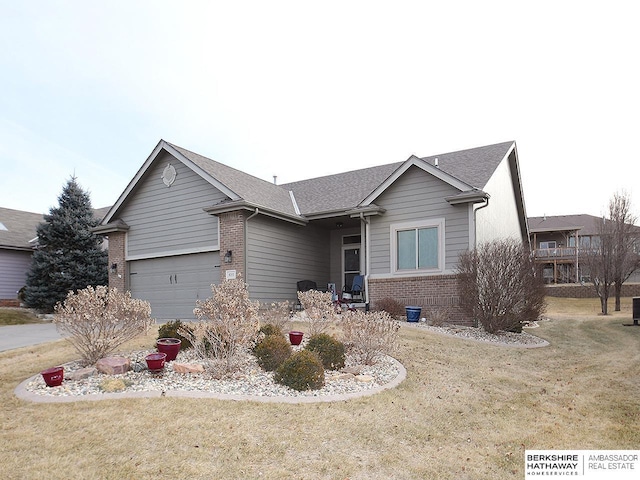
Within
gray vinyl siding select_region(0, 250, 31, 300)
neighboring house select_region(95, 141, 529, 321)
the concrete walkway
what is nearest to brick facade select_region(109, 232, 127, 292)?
neighboring house select_region(95, 141, 529, 321)

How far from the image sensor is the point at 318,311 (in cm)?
846

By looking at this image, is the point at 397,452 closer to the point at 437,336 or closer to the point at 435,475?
the point at 435,475

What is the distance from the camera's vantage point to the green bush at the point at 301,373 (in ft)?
19.1

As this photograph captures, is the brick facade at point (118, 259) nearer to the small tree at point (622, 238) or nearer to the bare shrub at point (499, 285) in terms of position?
the bare shrub at point (499, 285)

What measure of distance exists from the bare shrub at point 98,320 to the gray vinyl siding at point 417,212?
26.8 ft

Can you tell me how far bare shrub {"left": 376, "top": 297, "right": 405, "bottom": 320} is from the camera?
12.8 m

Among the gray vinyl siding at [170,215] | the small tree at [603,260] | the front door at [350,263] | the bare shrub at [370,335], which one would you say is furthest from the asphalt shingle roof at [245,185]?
the small tree at [603,260]

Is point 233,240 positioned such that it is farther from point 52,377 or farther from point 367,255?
point 52,377

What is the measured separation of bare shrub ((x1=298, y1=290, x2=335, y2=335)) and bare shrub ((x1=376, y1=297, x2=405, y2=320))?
4360mm

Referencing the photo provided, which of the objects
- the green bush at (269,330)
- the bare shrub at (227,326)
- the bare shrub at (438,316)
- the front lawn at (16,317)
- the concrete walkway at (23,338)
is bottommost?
the front lawn at (16,317)

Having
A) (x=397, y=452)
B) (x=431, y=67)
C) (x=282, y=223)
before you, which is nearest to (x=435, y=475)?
(x=397, y=452)

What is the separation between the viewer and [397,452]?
427 cm

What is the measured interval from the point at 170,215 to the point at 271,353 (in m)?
10.1

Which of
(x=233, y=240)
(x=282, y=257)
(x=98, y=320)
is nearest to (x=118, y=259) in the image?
(x=233, y=240)
